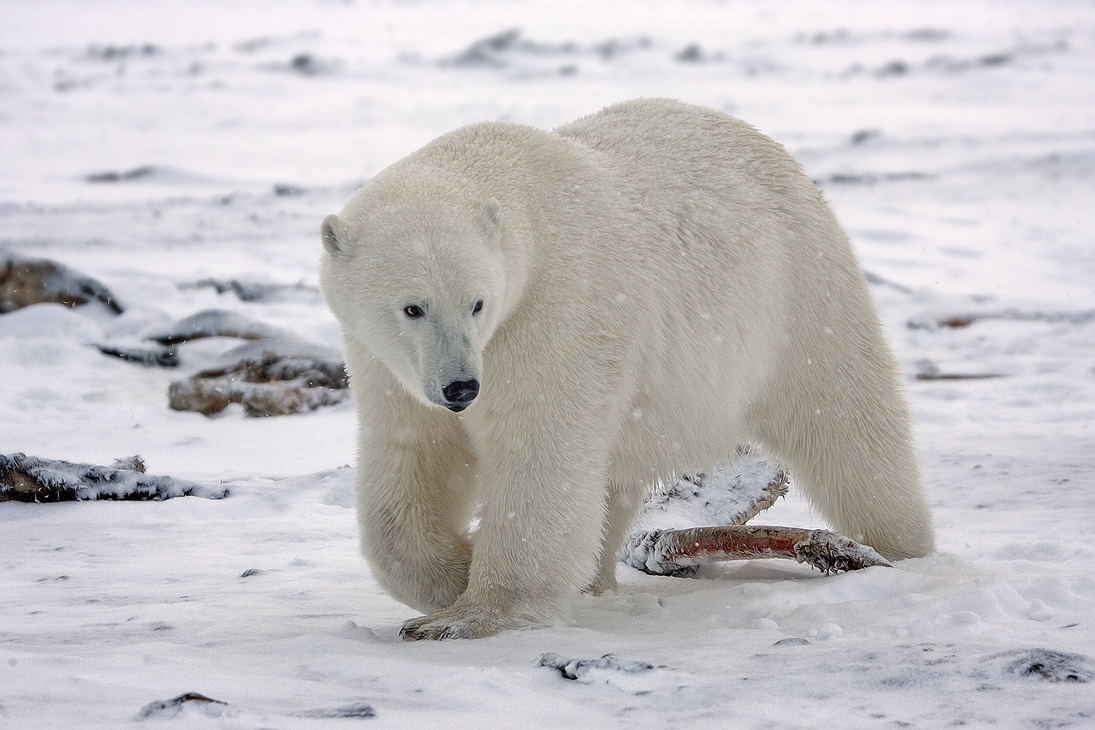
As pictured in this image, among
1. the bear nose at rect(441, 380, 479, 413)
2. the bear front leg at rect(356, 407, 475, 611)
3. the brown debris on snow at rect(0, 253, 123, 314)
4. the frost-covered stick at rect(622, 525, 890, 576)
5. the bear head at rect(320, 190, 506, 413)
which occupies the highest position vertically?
the bear head at rect(320, 190, 506, 413)

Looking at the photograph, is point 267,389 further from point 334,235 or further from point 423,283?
point 423,283

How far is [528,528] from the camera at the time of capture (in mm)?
3064

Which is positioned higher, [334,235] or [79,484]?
[334,235]

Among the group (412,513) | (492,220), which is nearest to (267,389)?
(412,513)

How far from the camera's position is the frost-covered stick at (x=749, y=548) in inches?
135

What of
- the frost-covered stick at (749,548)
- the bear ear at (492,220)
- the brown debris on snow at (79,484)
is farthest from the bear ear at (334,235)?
the brown debris on snow at (79,484)

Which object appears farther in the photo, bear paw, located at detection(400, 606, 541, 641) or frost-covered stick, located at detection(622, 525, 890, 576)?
frost-covered stick, located at detection(622, 525, 890, 576)

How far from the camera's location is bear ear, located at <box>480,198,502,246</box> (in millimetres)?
2869

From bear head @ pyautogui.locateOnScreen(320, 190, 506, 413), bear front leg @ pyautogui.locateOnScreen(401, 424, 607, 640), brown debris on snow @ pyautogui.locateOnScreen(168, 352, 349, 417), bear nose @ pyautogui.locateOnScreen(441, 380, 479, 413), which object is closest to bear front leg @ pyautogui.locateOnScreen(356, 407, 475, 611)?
bear front leg @ pyautogui.locateOnScreen(401, 424, 607, 640)

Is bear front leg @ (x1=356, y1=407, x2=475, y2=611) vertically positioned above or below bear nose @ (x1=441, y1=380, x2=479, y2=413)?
below

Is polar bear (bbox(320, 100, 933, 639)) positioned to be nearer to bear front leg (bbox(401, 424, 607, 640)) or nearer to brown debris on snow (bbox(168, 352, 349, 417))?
bear front leg (bbox(401, 424, 607, 640))

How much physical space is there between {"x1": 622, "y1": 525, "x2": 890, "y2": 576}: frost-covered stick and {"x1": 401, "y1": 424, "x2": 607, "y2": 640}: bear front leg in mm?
653

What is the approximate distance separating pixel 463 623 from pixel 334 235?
1.08 meters

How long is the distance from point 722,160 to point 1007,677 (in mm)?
1955
